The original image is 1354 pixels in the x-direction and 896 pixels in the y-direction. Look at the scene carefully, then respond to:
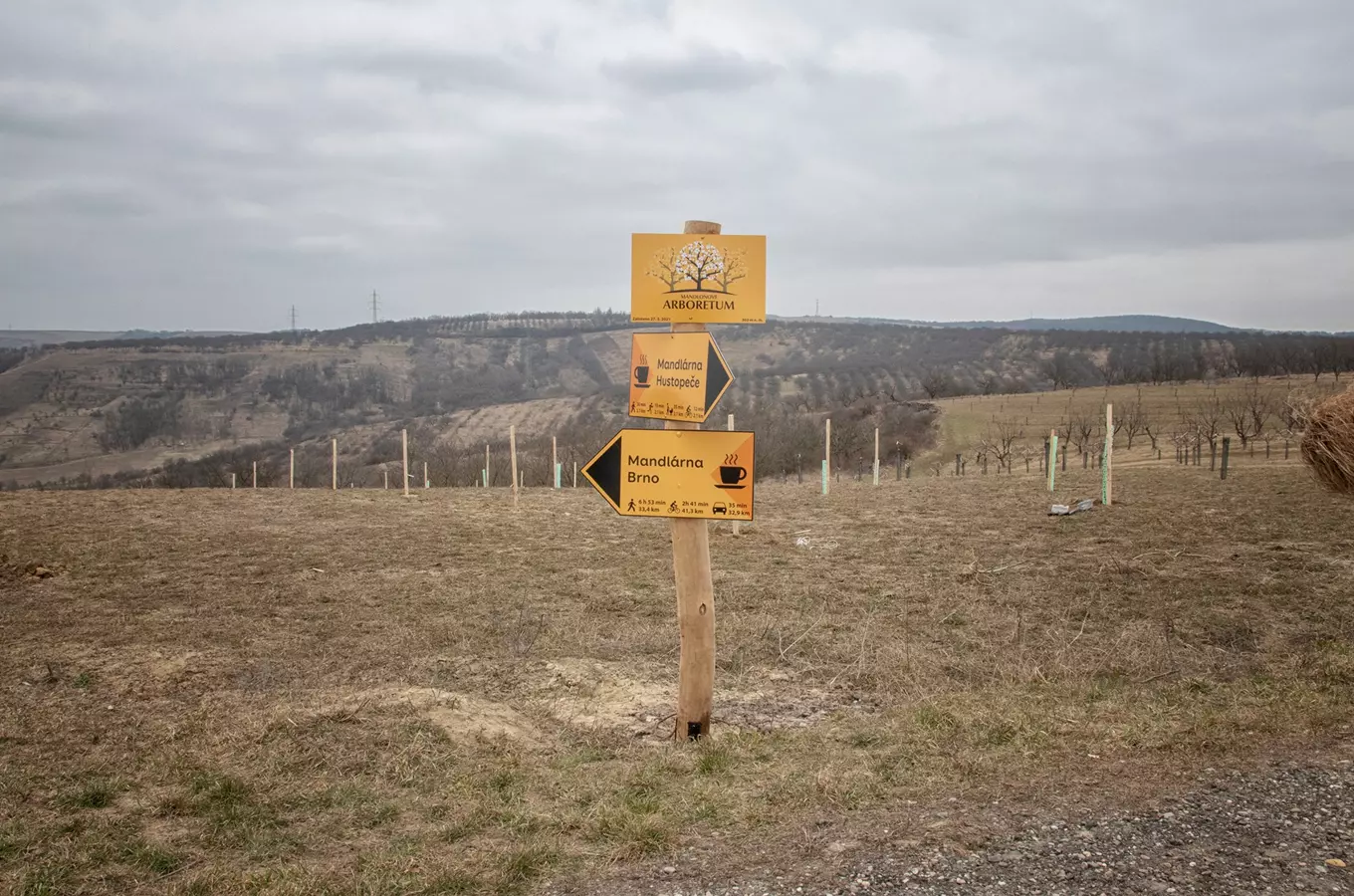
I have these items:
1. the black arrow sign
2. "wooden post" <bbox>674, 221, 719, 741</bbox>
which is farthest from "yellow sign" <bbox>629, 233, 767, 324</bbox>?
the black arrow sign

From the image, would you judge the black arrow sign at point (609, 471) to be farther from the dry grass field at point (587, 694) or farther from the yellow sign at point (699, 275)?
the dry grass field at point (587, 694)

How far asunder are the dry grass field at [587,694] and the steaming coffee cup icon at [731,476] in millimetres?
1486

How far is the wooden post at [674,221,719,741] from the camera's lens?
5.23 m

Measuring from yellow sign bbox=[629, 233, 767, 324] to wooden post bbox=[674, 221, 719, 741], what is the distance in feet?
0.37

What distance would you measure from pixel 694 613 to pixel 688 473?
0.83 m

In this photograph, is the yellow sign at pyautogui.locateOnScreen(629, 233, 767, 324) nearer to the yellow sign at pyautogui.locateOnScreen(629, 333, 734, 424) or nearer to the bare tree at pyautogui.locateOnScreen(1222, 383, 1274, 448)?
the yellow sign at pyautogui.locateOnScreen(629, 333, 734, 424)

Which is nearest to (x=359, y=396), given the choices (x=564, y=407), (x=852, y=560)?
(x=564, y=407)

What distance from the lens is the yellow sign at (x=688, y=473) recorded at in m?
5.14

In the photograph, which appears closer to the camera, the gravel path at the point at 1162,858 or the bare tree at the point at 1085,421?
the gravel path at the point at 1162,858

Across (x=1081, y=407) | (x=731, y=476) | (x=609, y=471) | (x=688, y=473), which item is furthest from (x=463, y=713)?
(x=1081, y=407)

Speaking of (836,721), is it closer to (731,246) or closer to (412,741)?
(412,741)

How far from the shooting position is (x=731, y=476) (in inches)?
202

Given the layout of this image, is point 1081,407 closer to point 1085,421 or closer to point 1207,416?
point 1085,421

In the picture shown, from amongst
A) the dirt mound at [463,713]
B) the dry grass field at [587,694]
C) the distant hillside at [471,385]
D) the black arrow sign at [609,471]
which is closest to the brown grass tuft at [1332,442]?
the dry grass field at [587,694]
